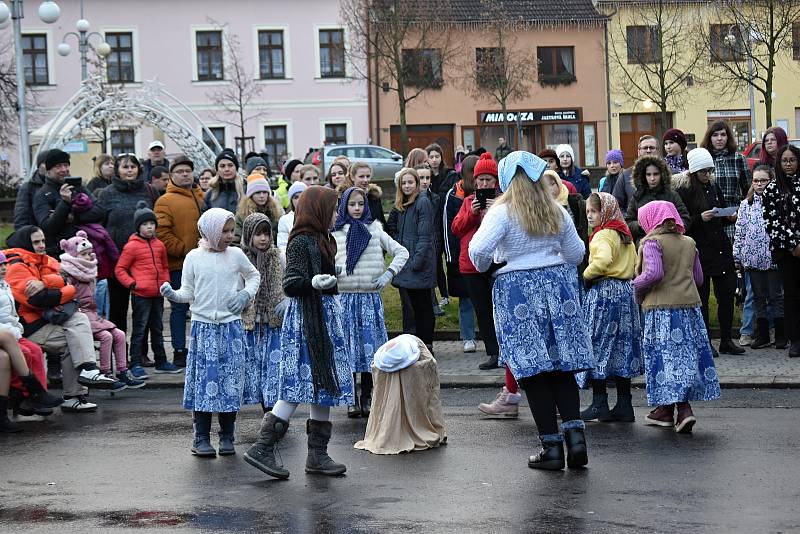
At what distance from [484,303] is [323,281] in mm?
5374

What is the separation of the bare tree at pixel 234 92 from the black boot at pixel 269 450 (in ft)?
158

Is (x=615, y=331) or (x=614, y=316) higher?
(x=614, y=316)

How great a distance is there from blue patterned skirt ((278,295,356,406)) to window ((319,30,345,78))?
160 ft

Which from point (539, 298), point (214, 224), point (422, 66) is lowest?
point (539, 298)

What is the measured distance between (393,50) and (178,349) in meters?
38.1

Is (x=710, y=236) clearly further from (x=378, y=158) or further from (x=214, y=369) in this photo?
(x=378, y=158)

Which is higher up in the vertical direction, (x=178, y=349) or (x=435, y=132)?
(x=435, y=132)

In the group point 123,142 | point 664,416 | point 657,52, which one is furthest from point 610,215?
point 123,142

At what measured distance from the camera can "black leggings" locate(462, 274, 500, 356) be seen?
533 inches

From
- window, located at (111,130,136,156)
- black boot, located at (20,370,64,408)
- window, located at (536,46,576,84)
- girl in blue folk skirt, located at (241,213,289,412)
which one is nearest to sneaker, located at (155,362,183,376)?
black boot, located at (20,370,64,408)

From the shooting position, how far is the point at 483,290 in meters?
13.6

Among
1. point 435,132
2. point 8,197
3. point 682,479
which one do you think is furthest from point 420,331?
point 435,132

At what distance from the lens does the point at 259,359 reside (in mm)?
10758

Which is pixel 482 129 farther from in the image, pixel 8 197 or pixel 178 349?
pixel 178 349
